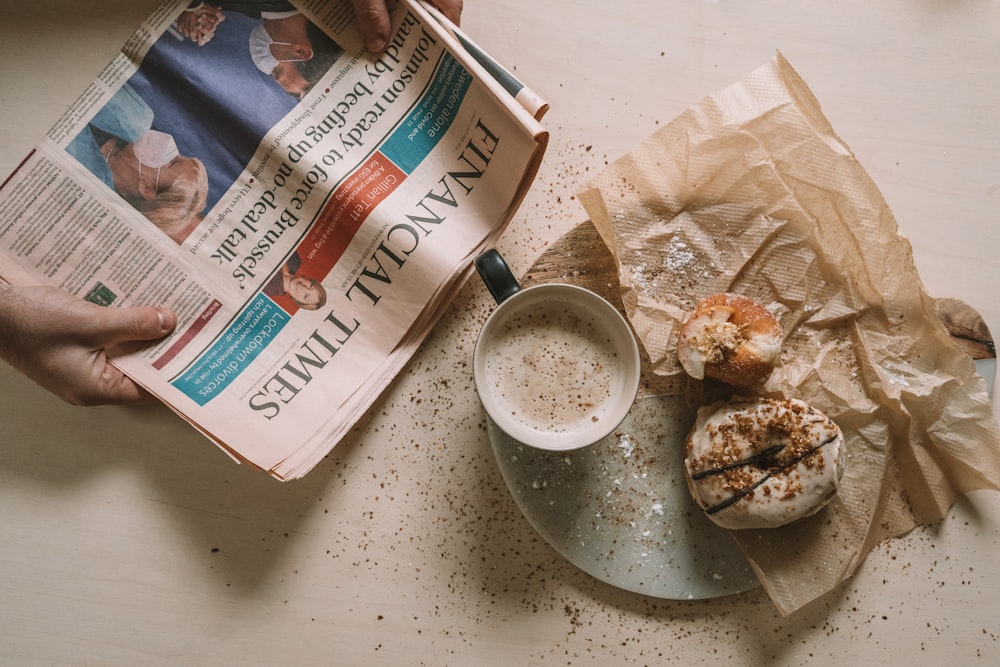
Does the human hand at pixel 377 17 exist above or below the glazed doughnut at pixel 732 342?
above

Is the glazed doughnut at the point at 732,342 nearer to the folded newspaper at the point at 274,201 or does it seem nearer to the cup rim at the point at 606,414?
the cup rim at the point at 606,414

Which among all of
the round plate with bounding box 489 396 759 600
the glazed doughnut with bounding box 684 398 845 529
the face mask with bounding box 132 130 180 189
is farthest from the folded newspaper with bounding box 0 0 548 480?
the glazed doughnut with bounding box 684 398 845 529

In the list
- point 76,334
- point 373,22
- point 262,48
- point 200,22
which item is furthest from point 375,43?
point 76,334

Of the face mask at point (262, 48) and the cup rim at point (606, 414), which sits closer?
the cup rim at point (606, 414)

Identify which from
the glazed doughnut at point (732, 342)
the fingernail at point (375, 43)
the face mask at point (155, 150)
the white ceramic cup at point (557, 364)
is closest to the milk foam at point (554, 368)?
the white ceramic cup at point (557, 364)

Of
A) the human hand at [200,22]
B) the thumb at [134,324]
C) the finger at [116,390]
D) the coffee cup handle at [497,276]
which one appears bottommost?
the coffee cup handle at [497,276]

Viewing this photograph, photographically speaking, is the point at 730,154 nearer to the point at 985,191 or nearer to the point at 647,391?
the point at 647,391
